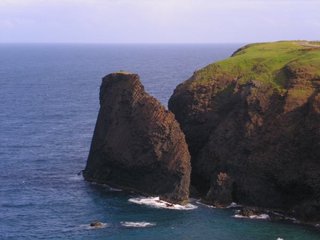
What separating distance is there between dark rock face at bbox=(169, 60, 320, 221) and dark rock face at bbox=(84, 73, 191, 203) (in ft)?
20.9

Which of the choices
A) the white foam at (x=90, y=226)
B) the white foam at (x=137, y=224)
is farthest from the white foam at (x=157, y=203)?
the white foam at (x=90, y=226)

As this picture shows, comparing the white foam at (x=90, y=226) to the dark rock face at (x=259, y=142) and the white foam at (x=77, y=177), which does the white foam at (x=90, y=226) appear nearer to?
the dark rock face at (x=259, y=142)

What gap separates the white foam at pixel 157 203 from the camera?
8619cm

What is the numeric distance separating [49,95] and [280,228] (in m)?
135

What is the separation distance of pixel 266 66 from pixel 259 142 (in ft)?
66.3

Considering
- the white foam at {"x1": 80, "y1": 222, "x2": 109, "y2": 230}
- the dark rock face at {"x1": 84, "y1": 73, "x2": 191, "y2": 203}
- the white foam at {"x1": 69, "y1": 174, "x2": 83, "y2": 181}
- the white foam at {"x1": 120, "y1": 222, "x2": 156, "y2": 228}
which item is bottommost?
the white foam at {"x1": 69, "y1": 174, "x2": 83, "y2": 181}

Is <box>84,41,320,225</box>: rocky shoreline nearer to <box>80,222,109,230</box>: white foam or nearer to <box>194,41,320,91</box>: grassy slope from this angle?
<box>194,41,320,91</box>: grassy slope

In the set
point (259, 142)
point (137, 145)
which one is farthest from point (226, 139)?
point (137, 145)

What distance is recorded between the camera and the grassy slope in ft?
320

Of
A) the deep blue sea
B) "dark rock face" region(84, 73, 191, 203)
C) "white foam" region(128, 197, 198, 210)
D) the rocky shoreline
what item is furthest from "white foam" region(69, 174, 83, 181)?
"white foam" region(128, 197, 198, 210)

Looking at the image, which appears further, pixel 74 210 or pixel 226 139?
pixel 226 139

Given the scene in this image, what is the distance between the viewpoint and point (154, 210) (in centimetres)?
8444

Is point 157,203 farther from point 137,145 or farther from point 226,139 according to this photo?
point 226,139

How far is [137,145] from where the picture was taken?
95000 mm
